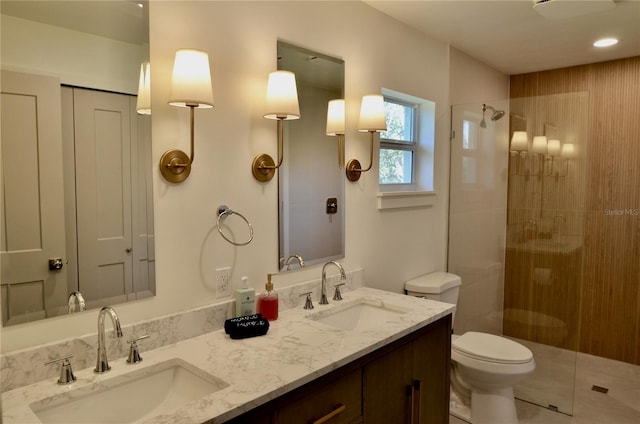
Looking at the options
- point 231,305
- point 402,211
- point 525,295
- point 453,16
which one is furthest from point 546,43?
point 231,305

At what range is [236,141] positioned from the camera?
178cm

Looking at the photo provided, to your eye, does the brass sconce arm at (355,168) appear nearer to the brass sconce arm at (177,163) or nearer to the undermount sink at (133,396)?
the brass sconce arm at (177,163)

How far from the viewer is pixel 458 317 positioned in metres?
3.20

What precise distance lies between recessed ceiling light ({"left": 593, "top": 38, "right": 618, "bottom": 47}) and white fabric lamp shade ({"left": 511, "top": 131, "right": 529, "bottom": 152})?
75cm

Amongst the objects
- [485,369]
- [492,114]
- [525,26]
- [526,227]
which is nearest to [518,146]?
[492,114]

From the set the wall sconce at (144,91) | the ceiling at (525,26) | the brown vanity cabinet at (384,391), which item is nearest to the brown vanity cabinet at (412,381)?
the brown vanity cabinet at (384,391)

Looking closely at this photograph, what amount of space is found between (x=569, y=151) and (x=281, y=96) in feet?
7.03

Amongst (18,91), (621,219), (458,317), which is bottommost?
(458,317)

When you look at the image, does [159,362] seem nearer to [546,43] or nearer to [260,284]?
[260,284]

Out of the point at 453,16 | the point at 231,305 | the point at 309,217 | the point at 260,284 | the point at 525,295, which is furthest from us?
the point at 525,295

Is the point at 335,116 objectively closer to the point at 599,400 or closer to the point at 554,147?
the point at 554,147

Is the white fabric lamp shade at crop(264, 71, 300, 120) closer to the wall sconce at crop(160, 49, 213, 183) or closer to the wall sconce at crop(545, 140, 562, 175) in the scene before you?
the wall sconce at crop(160, 49, 213, 183)

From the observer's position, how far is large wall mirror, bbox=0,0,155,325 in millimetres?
1206

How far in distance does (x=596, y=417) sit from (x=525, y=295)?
91 centimetres
